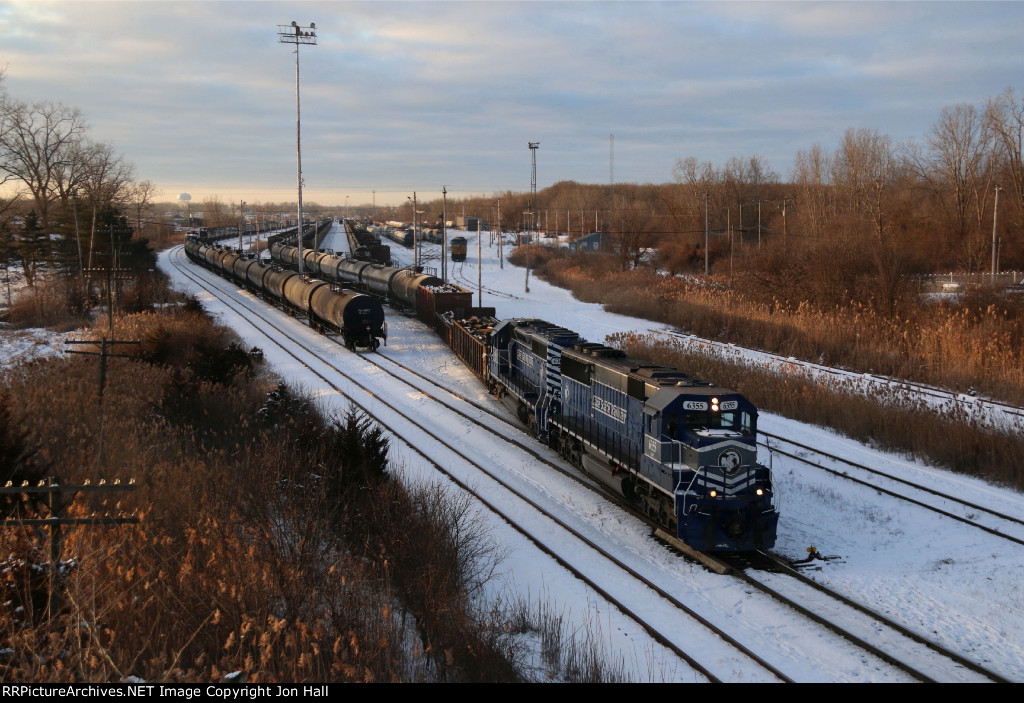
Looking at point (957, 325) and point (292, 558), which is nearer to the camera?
point (292, 558)

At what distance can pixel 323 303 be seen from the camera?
37.7 meters

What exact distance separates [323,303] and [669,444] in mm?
27480

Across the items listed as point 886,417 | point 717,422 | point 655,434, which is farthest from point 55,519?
point 886,417

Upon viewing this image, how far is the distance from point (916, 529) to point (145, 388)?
19290mm

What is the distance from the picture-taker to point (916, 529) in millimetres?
14648

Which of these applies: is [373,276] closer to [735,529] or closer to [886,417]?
[886,417]

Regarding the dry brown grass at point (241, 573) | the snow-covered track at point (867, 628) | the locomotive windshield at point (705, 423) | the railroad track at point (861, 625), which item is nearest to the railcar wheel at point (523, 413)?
the dry brown grass at point (241, 573)

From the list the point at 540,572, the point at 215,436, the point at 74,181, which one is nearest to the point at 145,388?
the point at 215,436

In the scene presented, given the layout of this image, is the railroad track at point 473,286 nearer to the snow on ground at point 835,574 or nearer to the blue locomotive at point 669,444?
the snow on ground at point 835,574

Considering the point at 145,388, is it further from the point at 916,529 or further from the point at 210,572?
the point at 916,529

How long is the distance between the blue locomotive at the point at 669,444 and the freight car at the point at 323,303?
17110 millimetres

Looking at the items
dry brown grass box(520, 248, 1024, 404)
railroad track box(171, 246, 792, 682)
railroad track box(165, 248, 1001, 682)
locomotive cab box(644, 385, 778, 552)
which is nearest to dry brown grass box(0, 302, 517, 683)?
railroad track box(171, 246, 792, 682)

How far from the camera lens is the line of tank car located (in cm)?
1309

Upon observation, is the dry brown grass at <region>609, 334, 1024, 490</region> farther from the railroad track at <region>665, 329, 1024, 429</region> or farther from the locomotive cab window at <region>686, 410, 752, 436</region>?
the locomotive cab window at <region>686, 410, 752, 436</region>
